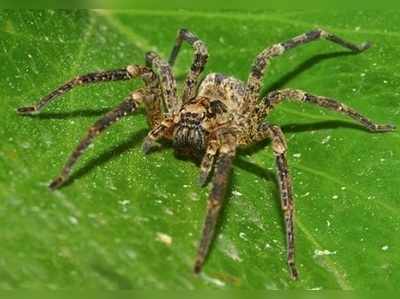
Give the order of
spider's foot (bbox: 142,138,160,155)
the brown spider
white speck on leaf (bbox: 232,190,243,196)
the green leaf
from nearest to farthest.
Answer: the green leaf
the brown spider
white speck on leaf (bbox: 232,190,243,196)
spider's foot (bbox: 142,138,160,155)

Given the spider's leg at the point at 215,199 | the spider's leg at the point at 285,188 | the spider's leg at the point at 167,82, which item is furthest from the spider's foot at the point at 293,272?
the spider's leg at the point at 167,82

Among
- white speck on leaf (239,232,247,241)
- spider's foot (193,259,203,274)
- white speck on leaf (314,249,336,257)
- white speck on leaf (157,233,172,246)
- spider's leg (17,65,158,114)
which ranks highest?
spider's leg (17,65,158,114)

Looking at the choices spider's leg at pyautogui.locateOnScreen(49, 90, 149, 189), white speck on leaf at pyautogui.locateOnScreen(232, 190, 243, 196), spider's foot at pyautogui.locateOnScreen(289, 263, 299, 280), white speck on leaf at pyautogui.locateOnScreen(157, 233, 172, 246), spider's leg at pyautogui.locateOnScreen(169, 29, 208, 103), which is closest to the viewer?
white speck on leaf at pyautogui.locateOnScreen(157, 233, 172, 246)

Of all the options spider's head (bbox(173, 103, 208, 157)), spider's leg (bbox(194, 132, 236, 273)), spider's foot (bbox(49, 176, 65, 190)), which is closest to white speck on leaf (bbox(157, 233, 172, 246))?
spider's leg (bbox(194, 132, 236, 273))

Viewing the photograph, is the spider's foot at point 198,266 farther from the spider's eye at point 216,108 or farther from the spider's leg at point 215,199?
the spider's eye at point 216,108

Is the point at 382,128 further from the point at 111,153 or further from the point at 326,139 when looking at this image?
the point at 111,153

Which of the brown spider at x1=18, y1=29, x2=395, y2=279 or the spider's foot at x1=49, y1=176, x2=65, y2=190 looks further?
the brown spider at x1=18, y1=29, x2=395, y2=279

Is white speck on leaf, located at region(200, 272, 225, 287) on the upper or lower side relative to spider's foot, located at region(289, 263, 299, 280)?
upper

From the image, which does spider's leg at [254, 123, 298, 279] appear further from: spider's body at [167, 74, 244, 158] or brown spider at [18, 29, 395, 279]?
spider's body at [167, 74, 244, 158]
